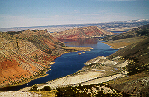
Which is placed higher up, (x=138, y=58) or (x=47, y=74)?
(x=138, y=58)

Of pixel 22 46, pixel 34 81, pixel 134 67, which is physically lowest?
pixel 34 81

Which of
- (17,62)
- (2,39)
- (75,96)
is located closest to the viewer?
A: (75,96)

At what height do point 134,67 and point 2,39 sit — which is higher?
point 2,39

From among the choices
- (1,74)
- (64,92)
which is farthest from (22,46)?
(64,92)

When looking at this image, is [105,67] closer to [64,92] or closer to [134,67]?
[134,67]

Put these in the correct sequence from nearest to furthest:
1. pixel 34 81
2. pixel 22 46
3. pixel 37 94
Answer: pixel 37 94 < pixel 34 81 < pixel 22 46

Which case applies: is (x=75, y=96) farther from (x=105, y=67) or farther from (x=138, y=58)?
(x=138, y=58)

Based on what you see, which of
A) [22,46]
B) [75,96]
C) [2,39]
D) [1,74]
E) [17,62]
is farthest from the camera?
[22,46]

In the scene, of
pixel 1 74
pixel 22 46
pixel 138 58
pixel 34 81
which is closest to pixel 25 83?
pixel 34 81

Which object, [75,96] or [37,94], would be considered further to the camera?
[75,96]
